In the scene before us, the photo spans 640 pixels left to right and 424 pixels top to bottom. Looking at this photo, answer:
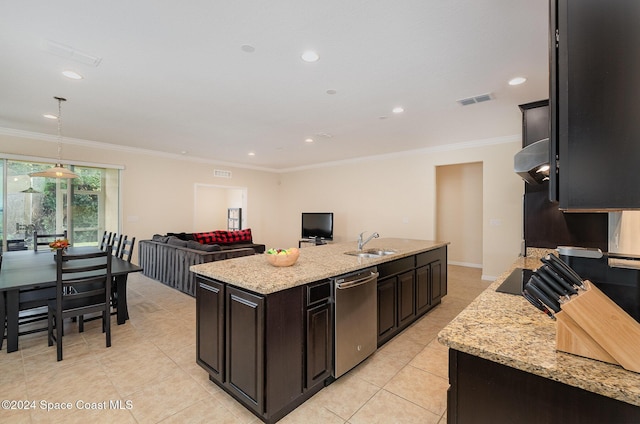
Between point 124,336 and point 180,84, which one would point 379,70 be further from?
point 124,336

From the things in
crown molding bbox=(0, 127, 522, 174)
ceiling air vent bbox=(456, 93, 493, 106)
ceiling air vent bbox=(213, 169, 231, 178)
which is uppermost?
ceiling air vent bbox=(456, 93, 493, 106)

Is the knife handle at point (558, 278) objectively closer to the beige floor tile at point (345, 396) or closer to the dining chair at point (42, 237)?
the beige floor tile at point (345, 396)

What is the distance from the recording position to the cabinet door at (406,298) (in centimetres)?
306

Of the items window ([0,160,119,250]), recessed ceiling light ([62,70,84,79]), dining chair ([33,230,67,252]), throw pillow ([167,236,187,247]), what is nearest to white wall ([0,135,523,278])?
window ([0,160,119,250])

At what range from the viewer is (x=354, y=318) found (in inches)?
92.0

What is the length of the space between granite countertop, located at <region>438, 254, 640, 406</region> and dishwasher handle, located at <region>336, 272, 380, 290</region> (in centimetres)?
96

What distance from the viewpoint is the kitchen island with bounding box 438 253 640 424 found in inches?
31.6

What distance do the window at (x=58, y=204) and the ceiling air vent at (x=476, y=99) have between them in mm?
6728

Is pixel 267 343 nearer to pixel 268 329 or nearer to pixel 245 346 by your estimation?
pixel 268 329

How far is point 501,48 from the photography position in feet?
7.79

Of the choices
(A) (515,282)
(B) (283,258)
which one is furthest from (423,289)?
(B) (283,258)

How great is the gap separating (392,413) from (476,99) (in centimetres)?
348

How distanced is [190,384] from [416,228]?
→ 5.31 m

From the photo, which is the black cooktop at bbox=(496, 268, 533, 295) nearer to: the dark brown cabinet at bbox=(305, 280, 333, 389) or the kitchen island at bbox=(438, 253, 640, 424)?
the kitchen island at bbox=(438, 253, 640, 424)
